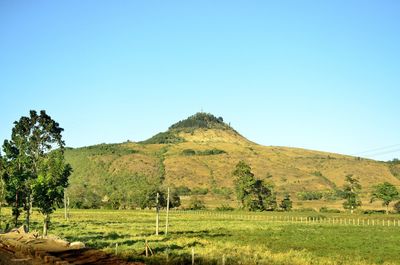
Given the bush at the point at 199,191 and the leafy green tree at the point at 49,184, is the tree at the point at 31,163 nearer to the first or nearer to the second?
the leafy green tree at the point at 49,184

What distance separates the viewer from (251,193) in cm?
14438

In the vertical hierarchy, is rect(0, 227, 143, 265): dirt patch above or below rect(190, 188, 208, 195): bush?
below

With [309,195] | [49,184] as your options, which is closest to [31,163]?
[49,184]

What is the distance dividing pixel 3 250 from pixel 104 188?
479 feet

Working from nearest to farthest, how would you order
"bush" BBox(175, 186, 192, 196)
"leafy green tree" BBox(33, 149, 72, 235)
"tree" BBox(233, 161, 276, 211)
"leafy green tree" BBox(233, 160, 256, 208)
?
"leafy green tree" BBox(33, 149, 72, 235), "tree" BBox(233, 161, 276, 211), "leafy green tree" BBox(233, 160, 256, 208), "bush" BBox(175, 186, 192, 196)

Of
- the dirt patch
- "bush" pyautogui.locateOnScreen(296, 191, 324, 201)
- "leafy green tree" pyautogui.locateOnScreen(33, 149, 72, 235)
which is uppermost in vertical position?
"leafy green tree" pyautogui.locateOnScreen(33, 149, 72, 235)

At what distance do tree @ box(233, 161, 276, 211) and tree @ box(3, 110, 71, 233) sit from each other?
80218 millimetres

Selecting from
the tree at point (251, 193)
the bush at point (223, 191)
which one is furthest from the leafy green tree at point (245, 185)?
the bush at point (223, 191)

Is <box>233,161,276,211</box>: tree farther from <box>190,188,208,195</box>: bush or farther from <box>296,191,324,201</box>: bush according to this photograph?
<box>190,188,208,195</box>: bush

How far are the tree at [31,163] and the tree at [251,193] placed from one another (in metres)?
80.2

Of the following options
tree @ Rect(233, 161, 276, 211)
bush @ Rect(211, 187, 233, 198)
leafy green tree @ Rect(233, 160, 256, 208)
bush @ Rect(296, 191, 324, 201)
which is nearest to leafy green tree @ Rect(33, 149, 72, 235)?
leafy green tree @ Rect(233, 160, 256, 208)

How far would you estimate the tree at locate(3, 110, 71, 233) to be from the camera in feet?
180

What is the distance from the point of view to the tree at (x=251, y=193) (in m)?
142

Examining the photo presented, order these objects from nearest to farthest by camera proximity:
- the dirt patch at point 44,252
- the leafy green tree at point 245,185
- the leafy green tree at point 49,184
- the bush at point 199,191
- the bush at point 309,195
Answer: the dirt patch at point 44,252
the leafy green tree at point 49,184
the leafy green tree at point 245,185
the bush at point 309,195
the bush at point 199,191
